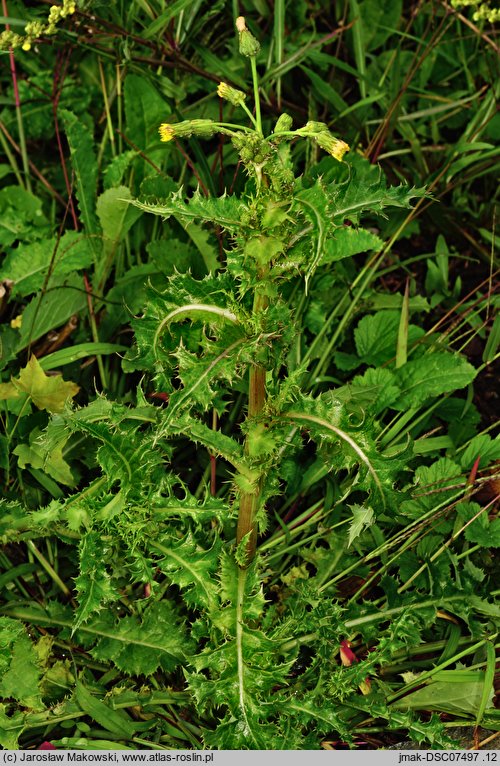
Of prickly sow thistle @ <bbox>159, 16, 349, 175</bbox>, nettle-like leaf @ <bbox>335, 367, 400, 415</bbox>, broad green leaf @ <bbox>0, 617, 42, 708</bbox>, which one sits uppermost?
prickly sow thistle @ <bbox>159, 16, 349, 175</bbox>

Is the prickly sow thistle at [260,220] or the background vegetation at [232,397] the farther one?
the background vegetation at [232,397]

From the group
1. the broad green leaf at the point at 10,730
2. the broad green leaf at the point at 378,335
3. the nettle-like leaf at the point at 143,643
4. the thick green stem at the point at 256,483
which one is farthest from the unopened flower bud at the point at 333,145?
the broad green leaf at the point at 10,730

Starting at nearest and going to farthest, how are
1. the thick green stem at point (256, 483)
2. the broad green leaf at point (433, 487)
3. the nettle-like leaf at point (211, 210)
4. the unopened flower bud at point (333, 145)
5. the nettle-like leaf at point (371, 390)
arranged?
the unopened flower bud at point (333, 145) < the nettle-like leaf at point (211, 210) < the thick green stem at point (256, 483) < the broad green leaf at point (433, 487) < the nettle-like leaf at point (371, 390)

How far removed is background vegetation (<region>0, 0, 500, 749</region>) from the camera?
2160 mm

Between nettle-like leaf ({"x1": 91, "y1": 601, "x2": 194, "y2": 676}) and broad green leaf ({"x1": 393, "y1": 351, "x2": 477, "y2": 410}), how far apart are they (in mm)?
970

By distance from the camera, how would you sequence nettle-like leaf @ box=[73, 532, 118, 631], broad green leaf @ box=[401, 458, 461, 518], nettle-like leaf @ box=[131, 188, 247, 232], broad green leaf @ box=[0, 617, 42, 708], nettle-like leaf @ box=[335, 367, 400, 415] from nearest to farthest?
nettle-like leaf @ box=[131, 188, 247, 232]
nettle-like leaf @ box=[73, 532, 118, 631]
broad green leaf @ box=[0, 617, 42, 708]
broad green leaf @ box=[401, 458, 461, 518]
nettle-like leaf @ box=[335, 367, 400, 415]

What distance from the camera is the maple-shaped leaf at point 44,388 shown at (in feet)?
8.25

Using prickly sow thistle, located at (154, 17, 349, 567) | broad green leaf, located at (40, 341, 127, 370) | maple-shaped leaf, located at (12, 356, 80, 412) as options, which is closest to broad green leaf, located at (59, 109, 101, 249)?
broad green leaf, located at (40, 341, 127, 370)

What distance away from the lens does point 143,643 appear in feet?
7.59

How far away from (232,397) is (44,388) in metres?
0.64

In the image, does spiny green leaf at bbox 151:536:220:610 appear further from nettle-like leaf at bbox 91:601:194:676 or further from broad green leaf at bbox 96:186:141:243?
broad green leaf at bbox 96:186:141:243

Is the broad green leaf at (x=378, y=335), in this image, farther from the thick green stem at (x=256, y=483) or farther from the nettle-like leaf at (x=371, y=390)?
the thick green stem at (x=256, y=483)

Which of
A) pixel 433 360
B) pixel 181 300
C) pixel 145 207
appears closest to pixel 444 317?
pixel 433 360

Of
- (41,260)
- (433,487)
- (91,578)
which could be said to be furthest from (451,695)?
(41,260)
